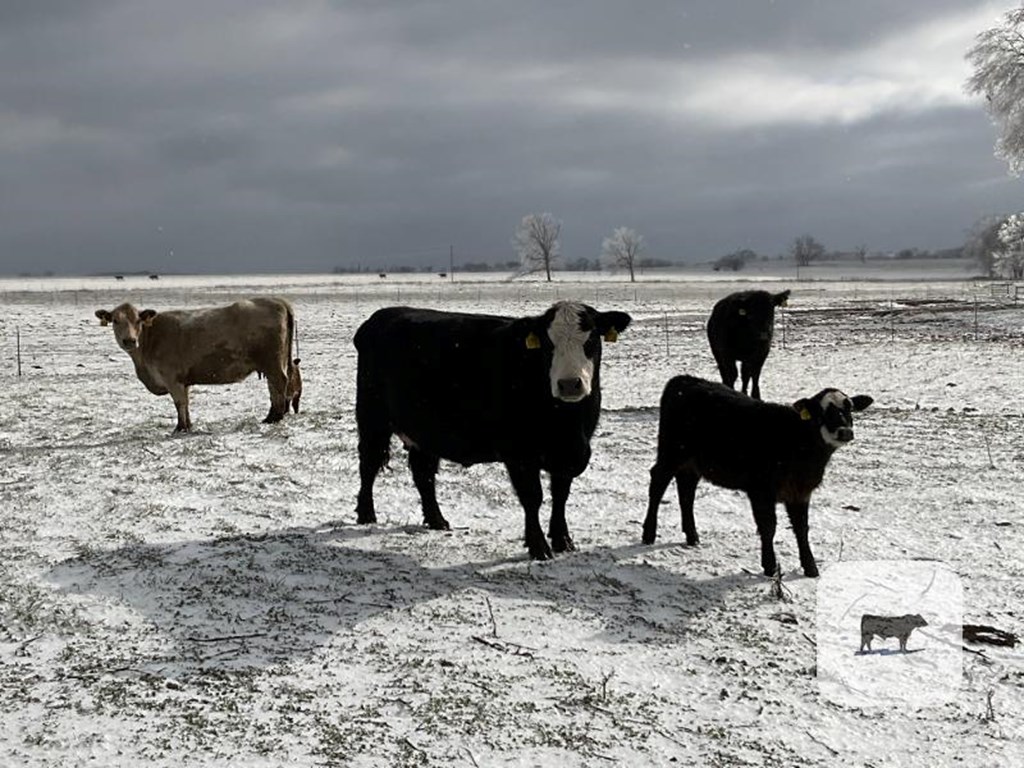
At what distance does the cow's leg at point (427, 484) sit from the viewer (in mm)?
7555

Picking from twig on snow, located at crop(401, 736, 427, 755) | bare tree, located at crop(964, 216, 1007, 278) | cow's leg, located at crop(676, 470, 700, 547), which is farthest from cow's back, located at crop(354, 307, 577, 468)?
bare tree, located at crop(964, 216, 1007, 278)

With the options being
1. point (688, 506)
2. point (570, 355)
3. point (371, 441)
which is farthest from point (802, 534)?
point (371, 441)

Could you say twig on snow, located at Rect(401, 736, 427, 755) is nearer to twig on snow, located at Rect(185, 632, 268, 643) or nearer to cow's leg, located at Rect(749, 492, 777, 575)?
twig on snow, located at Rect(185, 632, 268, 643)

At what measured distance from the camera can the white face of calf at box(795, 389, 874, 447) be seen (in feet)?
21.5

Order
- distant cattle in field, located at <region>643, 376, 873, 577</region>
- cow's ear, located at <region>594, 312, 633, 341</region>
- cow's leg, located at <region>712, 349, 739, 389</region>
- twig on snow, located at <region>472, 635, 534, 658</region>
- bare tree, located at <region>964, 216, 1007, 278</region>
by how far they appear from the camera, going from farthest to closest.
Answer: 1. bare tree, located at <region>964, 216, 1007, 278</region>
2. cow's leg, located at <region>712, 349, 739, 389</region>
3. cow's ear, located at <region>594, 312, 633, 341</region>
4. distant cattle in field, located at <region>643, 376, 873, 577</region>
5. twig on snow, located at <region>472, 635, 534, 658</region>

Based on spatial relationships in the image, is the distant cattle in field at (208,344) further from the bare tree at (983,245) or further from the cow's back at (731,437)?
the bare tree at (983,245)

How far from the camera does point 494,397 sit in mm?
6879

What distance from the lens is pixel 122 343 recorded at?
44.6 feet

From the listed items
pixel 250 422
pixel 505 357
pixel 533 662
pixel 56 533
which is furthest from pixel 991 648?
pixel 250 422

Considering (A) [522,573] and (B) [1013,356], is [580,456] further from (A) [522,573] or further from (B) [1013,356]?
(B) [1013,356]

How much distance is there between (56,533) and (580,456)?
13.6 ft

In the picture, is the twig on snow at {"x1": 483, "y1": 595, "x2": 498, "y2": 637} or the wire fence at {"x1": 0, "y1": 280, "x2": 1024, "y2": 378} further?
the wire fence at {"x1": 0, "y1": 280, "x2": 1024, "y2": 378}

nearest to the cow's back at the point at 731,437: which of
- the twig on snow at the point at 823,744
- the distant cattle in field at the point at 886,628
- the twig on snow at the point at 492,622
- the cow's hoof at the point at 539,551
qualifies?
the cow's hoof at the point at 539,551

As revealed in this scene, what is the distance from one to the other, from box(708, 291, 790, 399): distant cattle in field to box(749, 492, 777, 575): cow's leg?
8.36 m
